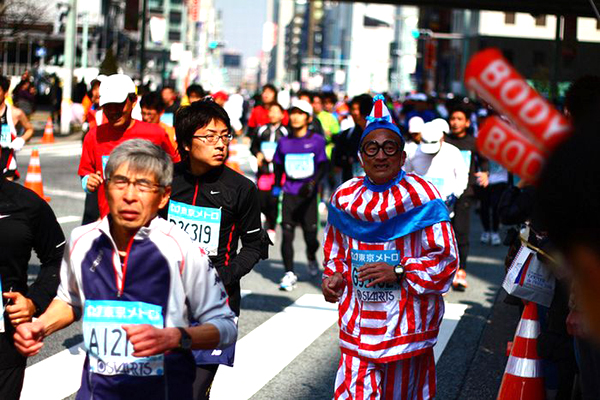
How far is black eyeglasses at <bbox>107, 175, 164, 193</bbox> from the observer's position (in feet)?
11.6

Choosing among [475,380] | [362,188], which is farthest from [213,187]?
[475,380]

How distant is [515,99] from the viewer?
1638mm

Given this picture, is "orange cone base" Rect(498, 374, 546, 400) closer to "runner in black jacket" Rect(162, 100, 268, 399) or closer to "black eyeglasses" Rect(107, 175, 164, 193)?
"runner in black jacket" Rect(162, 100, 268, 399)

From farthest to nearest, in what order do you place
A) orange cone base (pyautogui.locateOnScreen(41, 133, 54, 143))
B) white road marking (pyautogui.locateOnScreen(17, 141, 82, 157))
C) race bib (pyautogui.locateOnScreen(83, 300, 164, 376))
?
orange cone base (pyautogui.locateOnScreen(41, 133, 54, 143)) < white road marking (pyautogui.locateOnScreen(17, 141, 82, 157)) < race bib (pyautogui.locateOnScreen(83, 300, 164, 376))

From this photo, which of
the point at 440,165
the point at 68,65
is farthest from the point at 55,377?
the point at 68,65

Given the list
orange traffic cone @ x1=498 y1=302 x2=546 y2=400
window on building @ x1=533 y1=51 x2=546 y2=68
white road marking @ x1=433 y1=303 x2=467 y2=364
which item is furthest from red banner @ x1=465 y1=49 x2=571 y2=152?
window on building @ x1=533 y1=51 x2=546 y2=68

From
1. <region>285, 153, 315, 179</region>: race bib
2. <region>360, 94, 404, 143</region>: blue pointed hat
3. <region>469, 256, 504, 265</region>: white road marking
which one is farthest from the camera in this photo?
<region>469, 256, 504, 265</region>: white road marking

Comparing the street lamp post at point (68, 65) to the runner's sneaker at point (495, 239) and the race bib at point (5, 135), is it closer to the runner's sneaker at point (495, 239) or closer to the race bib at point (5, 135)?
the runner's sneaker at point (495, 239)

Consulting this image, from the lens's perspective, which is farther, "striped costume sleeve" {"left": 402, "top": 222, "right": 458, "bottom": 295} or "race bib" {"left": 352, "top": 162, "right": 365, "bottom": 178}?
"race bib" {"left": 352, "top": 162, "right": 365, "bottom": 178}

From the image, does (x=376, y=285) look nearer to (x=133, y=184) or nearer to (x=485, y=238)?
Answer: (x=133, y=184)

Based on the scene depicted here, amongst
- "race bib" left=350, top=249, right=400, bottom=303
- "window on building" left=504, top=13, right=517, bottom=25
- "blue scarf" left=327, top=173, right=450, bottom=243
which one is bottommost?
"race bib" left=350, top=249, right=400, bottom=303

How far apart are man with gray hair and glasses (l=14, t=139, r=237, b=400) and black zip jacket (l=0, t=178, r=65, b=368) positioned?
0.57 meters

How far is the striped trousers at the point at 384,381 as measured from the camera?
4.76 metres

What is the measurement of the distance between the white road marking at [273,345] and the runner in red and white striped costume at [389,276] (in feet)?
6.70
